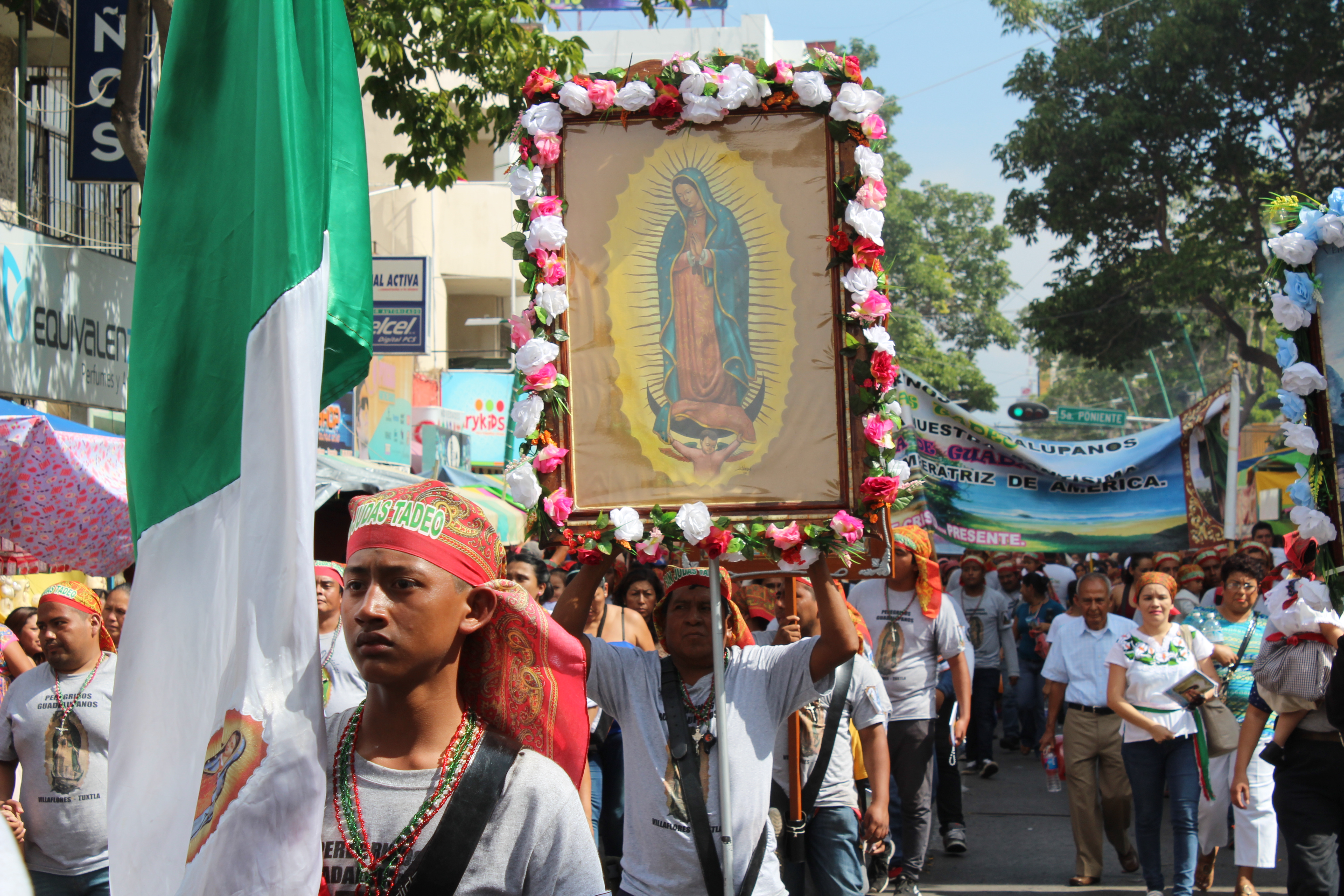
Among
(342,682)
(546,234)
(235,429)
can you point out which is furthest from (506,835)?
(342,682)

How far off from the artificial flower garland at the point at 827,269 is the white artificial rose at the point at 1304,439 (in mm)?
2015

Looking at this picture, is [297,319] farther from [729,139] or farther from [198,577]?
[729,139]

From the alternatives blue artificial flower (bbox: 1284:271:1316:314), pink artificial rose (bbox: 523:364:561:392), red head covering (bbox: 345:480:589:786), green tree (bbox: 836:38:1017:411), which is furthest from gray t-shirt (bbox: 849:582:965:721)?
green tree (bbox: 836:38:1017:411)

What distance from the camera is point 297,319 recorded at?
104 inches

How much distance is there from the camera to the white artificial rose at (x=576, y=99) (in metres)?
4.30

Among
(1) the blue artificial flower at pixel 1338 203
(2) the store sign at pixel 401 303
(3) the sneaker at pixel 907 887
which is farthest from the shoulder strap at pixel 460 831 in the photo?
(2) the store sign at pixel 401 303

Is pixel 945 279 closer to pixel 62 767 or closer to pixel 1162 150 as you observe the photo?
pixel 1162 150

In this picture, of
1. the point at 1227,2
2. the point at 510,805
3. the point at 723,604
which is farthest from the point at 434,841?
the point at 1227,2

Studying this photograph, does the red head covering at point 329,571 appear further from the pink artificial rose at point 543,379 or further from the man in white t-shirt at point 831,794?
the pink artificial rose at point 543,379

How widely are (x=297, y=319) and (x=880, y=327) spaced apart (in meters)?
2.19

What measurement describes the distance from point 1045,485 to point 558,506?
28.8 feet

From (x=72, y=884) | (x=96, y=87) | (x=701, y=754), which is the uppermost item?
(x=96, y=87)

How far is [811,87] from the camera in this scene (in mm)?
4273

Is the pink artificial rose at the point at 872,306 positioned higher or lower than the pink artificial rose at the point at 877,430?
higher
